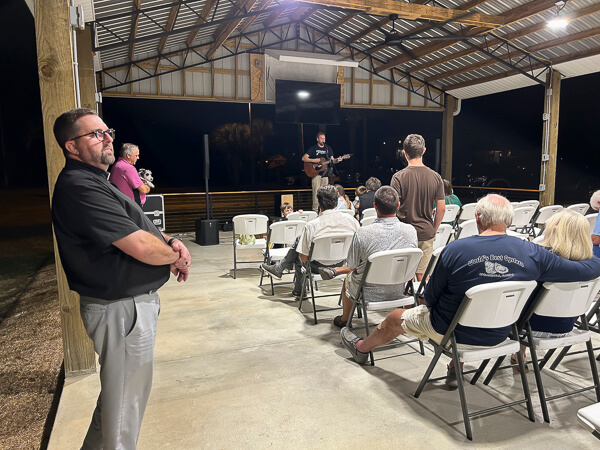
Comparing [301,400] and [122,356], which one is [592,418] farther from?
[122,356]

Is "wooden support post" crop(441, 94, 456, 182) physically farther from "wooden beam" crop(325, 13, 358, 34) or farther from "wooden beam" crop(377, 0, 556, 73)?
"wooden beam" crop(325, 13, 358, 34)

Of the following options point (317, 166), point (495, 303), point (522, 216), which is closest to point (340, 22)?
point (317, 166)

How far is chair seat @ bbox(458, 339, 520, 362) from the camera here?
6.98 feet

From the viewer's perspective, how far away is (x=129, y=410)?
1616 mm

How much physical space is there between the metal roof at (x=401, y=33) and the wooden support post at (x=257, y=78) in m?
0.36

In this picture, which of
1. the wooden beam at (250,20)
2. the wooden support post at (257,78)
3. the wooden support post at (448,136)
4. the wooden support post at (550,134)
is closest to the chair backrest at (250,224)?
the wooden beam at (250,20)

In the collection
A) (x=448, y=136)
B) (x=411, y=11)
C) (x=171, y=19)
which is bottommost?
(x=448, y=136)

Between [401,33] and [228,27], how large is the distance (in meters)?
4.61

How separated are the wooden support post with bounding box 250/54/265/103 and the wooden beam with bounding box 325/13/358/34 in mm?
2120

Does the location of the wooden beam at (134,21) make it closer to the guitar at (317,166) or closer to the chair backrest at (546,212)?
the guitar at (317,166)

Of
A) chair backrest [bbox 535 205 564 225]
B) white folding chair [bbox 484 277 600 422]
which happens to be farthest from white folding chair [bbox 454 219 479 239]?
white folding chair [bbox 484 277 600 422]

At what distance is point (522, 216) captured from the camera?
583 cm

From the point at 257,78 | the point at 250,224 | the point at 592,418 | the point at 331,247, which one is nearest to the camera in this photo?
the point at 592,418

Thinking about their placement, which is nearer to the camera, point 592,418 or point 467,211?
point 592,418
